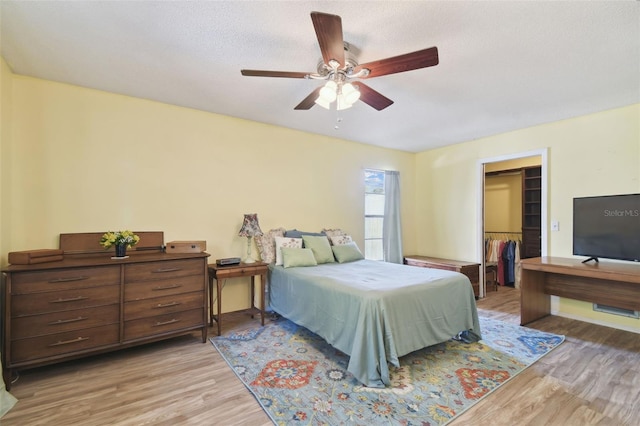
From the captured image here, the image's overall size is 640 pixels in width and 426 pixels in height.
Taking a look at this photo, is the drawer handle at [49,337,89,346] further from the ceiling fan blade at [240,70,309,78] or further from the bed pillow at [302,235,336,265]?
the ceiling fan blade at [240,70,309,78]

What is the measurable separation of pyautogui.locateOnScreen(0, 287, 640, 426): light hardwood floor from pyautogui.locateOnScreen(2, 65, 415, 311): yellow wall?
110cm

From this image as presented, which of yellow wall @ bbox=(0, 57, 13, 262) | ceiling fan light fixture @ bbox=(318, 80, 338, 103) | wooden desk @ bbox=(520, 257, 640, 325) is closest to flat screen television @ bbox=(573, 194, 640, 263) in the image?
wooden desk @ bbox=(520, 257, 640, 325)

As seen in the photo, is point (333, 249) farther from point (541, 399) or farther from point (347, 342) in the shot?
point (541, 399)

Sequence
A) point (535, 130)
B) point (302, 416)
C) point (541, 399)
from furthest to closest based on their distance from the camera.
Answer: point (535, 130) < point (541, 399) < point (302, 416)

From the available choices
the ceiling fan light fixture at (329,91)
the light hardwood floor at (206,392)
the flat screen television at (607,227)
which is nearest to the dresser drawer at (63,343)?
the light hardwood floor at (206,392)

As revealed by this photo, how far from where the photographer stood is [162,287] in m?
2.70

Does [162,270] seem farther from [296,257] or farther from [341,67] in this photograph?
[341,67]

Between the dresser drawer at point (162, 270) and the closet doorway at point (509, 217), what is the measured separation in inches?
168

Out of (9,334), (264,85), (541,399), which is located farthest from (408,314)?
(9,334)

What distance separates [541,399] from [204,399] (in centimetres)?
234

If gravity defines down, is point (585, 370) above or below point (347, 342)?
below

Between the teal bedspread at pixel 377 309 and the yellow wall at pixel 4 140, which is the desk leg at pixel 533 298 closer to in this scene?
the teal bedspread at pixel 377 309

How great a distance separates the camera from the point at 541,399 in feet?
6.63

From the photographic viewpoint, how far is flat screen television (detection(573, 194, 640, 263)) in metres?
3.01
